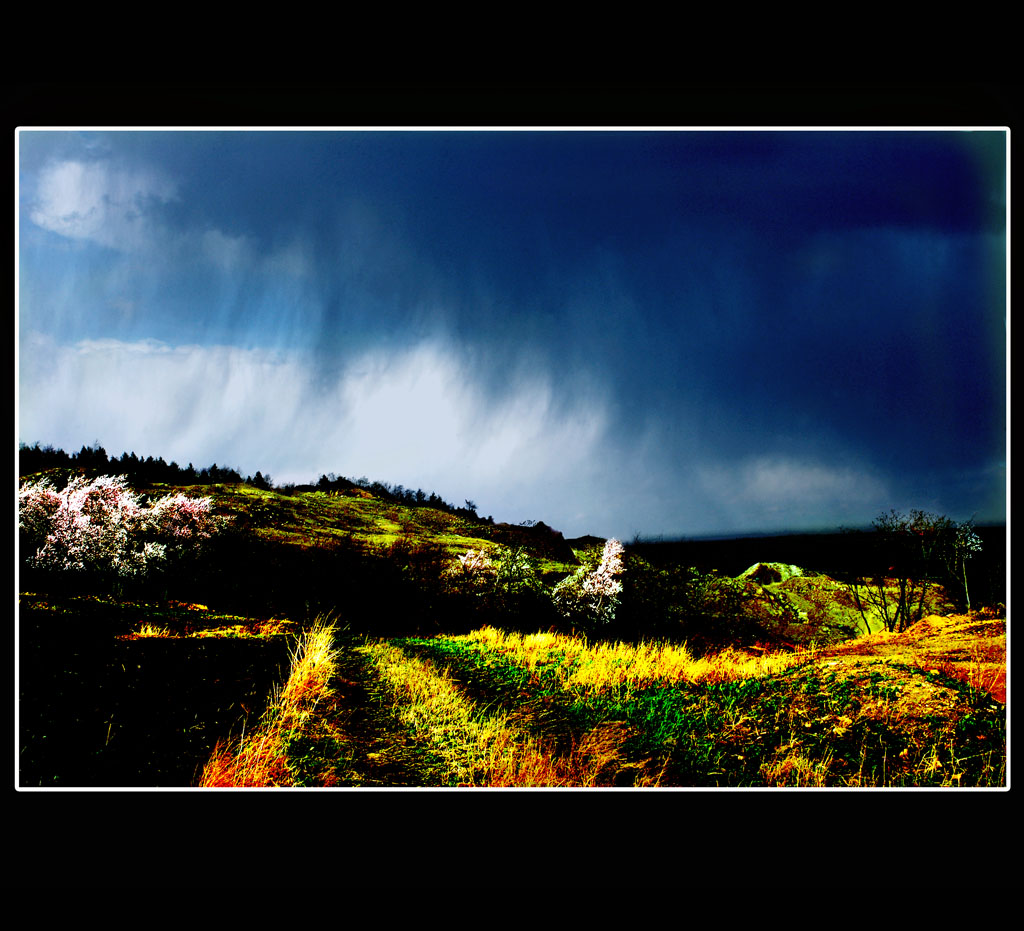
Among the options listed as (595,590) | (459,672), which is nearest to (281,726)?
(459,672)

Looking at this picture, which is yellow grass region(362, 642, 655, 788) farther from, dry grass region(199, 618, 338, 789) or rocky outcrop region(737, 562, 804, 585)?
rocky outcrop region(737, 562, 804, 585)

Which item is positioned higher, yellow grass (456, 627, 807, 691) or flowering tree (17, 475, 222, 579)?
flowering tree (17, 475, 222, 579)

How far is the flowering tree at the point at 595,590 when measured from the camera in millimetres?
3176

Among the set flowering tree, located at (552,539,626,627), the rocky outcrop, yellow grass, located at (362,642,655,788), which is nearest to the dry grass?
yellow grass, located at (362,642,655,788)

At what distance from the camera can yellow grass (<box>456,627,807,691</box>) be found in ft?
10.1

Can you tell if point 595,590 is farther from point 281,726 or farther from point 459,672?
point 281,726

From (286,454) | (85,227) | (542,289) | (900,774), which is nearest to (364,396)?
(286,454)

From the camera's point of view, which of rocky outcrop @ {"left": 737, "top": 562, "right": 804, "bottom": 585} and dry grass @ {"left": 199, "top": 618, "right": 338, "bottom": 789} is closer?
dry grass @ {"left": 199, "top": 618, "right": 338, "bottom": 789}

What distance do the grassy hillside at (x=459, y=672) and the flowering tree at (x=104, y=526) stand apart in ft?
0.28

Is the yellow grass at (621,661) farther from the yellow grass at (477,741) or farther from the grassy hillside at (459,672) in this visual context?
the yellow grass at (477,741)

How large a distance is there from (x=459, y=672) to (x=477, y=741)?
0.39 metres

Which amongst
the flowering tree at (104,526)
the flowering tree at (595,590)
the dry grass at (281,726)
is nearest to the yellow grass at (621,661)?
the flowering tree at (595,590)

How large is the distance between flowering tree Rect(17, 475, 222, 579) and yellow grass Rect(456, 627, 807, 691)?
4.88 feet

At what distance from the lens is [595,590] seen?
3.23m
